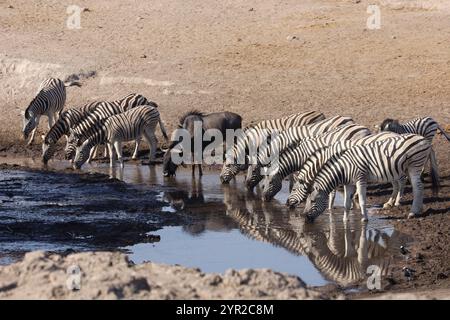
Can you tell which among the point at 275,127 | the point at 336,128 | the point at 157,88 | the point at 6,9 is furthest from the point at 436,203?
the point at 6,9

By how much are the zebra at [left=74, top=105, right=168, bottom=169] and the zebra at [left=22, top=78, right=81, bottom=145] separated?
7.50 ft

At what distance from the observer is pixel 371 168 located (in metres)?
15.1

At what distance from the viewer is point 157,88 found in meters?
23.3

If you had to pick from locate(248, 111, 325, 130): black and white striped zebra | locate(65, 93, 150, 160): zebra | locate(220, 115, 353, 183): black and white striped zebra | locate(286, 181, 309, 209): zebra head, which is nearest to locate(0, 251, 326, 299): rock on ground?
locate(286, 181, 309, 209): zebra head

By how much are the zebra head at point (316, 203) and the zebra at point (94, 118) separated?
18.2 feet

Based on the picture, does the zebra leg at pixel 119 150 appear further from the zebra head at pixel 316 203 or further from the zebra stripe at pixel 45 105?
the zebra head at pixel 316 203

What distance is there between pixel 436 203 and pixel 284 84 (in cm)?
721

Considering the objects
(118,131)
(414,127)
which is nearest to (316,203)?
(414,127)

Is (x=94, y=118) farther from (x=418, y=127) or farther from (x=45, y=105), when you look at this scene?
(x=418, y=127)

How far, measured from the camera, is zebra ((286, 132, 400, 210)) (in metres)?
15.5

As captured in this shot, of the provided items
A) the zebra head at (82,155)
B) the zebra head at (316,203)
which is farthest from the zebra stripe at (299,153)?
the zebra head at (82,155)

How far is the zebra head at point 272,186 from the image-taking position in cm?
1678

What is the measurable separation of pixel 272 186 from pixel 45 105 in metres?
6.54

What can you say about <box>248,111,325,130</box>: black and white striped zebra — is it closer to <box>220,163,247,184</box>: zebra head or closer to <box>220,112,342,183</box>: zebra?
<box>220,112,342,183</box>: zebra
